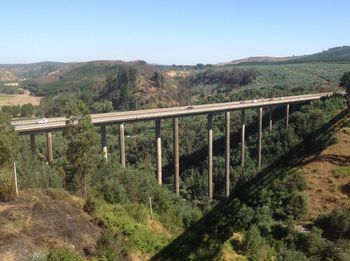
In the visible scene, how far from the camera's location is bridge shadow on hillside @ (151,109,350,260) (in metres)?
27.2

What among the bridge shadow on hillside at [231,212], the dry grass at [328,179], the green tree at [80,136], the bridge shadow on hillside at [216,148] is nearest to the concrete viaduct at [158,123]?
the bridge shadow on hillside at [216,148]

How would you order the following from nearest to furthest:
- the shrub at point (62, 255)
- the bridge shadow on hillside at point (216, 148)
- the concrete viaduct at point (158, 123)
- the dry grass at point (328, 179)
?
the shrub at point (62, 255) → the dry grass at point (328, 179) → the concrete viaduct at point (158, 123) → the bridge shadow on hillside at point (216, 148)

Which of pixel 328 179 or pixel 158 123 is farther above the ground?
pixel 158 123

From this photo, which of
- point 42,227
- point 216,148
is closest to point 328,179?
point 216,148

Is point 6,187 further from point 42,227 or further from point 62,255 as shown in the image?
point 62,255

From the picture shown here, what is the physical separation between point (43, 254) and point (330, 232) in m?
29.8

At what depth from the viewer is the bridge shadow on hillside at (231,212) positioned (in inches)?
1072

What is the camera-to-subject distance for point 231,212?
41062mm

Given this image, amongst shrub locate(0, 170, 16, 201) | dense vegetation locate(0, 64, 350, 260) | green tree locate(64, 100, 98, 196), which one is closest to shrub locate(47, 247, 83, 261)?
dense vegetation locate(0, 64, 350, 260)

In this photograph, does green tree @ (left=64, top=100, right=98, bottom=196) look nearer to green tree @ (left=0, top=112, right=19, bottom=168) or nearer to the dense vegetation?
the dense vegetation

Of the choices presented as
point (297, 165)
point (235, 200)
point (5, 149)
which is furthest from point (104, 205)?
point (297, 165)

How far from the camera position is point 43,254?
19609 millimetres

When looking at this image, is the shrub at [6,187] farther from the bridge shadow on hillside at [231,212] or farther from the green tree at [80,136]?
the bridge shadow on hillside at [231,212]

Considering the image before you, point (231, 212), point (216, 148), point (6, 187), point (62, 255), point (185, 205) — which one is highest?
point (6, 187)
